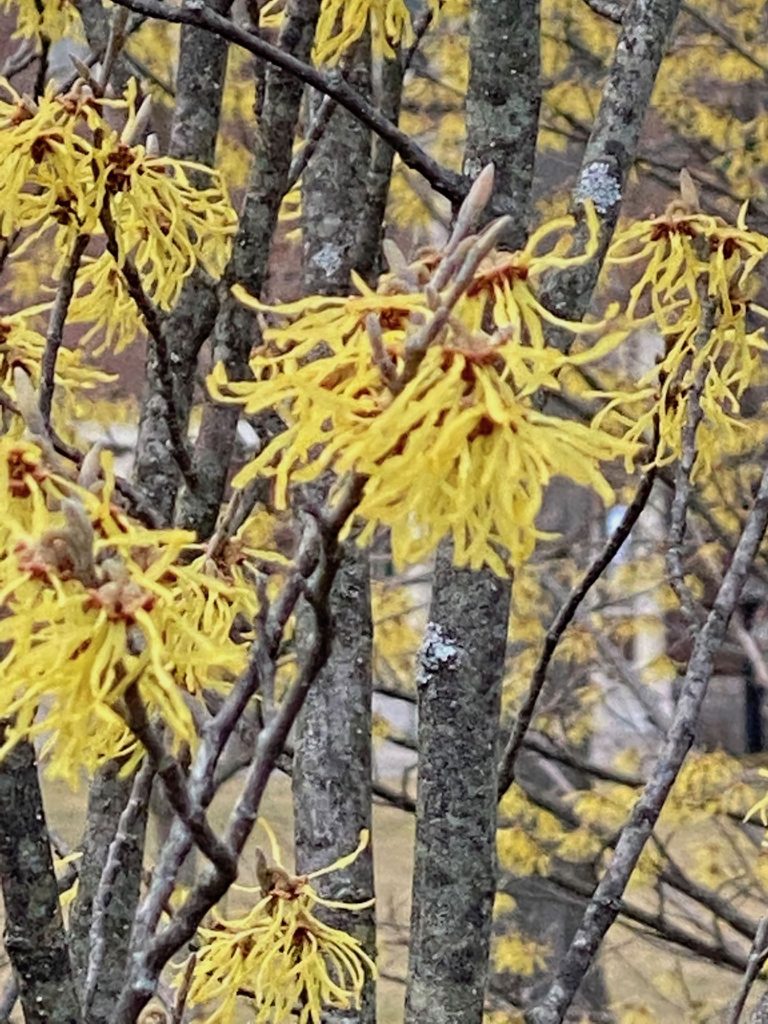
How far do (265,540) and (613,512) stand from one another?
1.78 m

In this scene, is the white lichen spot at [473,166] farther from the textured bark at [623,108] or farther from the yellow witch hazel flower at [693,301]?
the yellow witch hazel flower at [693,301]

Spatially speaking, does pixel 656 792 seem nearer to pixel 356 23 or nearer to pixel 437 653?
pixel 437 653

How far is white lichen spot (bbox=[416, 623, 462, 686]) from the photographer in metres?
1.37

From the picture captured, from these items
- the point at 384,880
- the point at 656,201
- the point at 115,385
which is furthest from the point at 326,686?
the point at 384,880

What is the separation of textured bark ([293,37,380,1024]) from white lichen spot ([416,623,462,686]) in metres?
0.22

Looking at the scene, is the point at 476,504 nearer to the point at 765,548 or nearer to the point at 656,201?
the point at 765,548

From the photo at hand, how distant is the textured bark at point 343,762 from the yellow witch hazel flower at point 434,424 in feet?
3.06

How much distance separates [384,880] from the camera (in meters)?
5.82

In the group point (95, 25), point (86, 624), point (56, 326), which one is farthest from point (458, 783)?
point (95, 25)

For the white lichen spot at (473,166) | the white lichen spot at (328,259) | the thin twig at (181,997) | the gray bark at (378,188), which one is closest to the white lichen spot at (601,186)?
the white lichen spot at (473,166)

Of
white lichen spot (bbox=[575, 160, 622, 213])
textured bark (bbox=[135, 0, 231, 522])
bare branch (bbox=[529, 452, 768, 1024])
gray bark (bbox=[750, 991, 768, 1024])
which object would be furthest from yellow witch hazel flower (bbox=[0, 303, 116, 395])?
gray bark (bbox=[750, 991, 768, 1024])

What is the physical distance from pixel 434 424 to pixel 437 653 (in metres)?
0.81

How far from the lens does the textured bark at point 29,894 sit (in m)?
0.93

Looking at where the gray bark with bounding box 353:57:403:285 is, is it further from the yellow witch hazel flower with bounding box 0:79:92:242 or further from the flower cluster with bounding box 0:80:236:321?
the yellow witch hazel flower with bounding box 0:79:92:242
